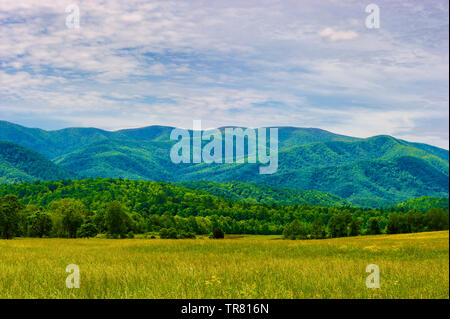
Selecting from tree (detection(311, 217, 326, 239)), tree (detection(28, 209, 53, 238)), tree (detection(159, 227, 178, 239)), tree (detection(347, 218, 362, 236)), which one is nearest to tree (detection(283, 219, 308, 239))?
tree (detection(311, 217, 326, 239))

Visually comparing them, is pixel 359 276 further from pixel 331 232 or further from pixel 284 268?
pixel 331 232

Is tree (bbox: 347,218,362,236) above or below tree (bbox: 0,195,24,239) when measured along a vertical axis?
below

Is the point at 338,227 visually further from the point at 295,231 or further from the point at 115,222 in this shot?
the point at 115,222

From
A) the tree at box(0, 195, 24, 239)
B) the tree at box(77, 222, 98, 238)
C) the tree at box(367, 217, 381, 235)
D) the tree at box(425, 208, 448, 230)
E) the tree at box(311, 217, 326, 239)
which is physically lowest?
the tree at box(311, 217, 326, 239)

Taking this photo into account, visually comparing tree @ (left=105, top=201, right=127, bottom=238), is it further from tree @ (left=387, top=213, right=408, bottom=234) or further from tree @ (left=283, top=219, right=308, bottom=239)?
tree @ (left=387, top=213, right=408, bottom=234)

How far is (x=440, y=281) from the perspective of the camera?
1402 centimetres

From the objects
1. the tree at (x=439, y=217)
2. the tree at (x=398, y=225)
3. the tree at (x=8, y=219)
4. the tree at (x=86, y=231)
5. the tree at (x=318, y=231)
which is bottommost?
the tree at (x=318, y=231)

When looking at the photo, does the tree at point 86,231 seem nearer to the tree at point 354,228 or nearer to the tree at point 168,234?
the tree at point 168,234

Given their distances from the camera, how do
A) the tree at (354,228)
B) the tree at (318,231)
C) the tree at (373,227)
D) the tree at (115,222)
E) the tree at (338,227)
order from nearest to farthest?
the tree at (115,222) < the tree at (373,227) < the tree at (318,231) < the tree at (354,228) < the tree at (338,227)

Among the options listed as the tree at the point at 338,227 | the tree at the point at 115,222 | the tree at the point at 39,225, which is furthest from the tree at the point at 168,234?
the tree at the point at 338,227

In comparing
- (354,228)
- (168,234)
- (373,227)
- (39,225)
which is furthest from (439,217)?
(354,228)

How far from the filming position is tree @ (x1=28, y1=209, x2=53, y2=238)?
239ft

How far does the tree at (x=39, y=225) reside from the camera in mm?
72938

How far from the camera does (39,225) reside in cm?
7338
